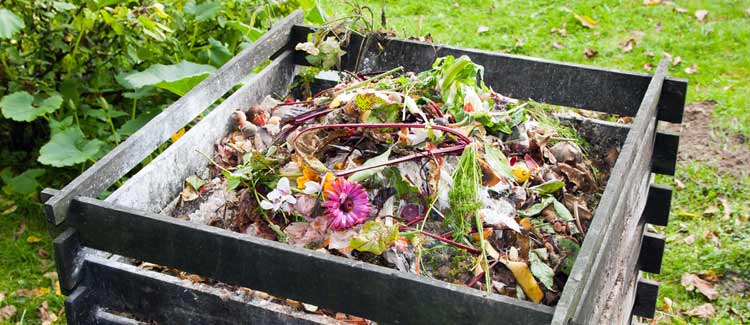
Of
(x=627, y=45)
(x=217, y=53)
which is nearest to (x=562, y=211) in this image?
(x=217, y=53)

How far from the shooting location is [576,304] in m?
1.53

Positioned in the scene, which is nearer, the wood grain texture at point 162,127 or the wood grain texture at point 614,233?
the wood grain texture at point 614,233

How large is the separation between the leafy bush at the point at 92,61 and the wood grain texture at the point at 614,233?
179 centimetres

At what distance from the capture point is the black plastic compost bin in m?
1.61

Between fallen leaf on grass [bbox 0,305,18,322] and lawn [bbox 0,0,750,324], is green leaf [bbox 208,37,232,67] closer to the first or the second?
lawn [bbox 0,0,750,324]

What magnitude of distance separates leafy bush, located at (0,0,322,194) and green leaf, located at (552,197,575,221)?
1.71 metres

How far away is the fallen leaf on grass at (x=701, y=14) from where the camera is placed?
230 inches

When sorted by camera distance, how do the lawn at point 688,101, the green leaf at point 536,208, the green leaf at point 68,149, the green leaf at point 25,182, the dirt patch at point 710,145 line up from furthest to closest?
the dirt patch at point 710,145
the green leaf at point 25,182
the lawn at point 688,101
the green leaf at point 68,149
the green leaf at point 536,208

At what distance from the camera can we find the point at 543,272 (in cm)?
195

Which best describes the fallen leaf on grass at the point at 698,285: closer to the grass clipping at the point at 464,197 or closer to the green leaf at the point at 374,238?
the grass clipping at the point at 464,197

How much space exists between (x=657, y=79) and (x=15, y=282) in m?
2.68

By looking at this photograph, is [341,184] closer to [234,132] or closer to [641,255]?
[234,132]

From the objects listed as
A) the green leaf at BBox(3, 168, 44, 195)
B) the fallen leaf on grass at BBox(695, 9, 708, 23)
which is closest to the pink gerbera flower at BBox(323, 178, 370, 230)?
the green leaf at BBox(3, 168, 44, 195)

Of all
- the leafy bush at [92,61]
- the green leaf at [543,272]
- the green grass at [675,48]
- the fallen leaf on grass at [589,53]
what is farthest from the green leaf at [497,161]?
the fallen leaf on grass at [589,53]
